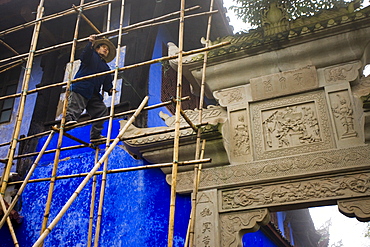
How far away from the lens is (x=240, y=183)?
4816 millimetres

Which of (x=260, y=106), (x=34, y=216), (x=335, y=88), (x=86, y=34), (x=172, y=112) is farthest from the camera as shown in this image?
(x=86, y=34)

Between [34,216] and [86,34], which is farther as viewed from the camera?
[86,34]

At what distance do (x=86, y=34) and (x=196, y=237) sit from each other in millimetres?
5065

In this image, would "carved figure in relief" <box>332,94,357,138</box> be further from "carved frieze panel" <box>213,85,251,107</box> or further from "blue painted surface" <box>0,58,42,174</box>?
"blue painted surface" <box>0,58,42,174</box>

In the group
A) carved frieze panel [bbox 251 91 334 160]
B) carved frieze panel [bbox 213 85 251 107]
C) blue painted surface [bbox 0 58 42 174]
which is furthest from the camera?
blue painted surface [bbox 0 58 42 174]

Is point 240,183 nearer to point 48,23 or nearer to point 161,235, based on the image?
point 161,235

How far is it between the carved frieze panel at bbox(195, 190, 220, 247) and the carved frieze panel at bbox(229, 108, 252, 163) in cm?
58

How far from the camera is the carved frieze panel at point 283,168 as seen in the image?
4441 millimetres

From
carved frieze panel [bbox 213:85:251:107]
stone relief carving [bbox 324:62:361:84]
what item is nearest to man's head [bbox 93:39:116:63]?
carved frieze panel [bbox 213:85:251:107]

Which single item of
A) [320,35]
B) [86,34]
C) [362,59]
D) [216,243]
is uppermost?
[86,34]

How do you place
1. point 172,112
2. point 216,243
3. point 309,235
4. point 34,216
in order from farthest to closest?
point 309,235, point 172,112, point 34,216, point 216,243

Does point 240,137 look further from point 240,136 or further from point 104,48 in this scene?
point 104,48

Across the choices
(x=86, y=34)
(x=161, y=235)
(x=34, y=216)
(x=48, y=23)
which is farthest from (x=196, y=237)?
(x=48, y=23)

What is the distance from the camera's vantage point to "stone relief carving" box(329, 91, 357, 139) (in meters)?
4.66
